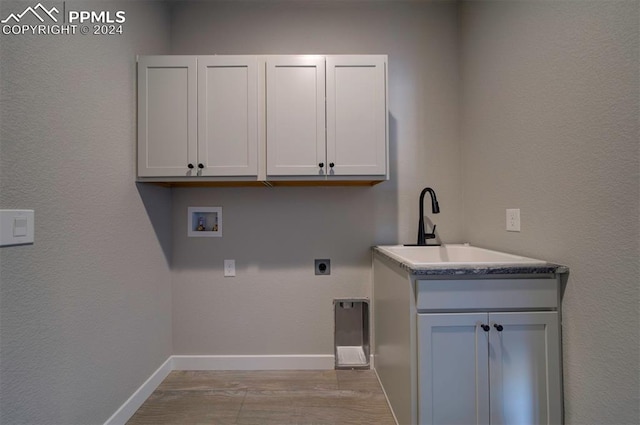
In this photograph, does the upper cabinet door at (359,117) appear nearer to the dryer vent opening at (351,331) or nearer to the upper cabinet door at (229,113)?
the upper cabinet door at (229,113)

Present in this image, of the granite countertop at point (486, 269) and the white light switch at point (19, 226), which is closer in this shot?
the white light switch at point (19, 226)

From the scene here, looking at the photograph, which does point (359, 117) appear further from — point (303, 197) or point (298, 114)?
point (303, 197)

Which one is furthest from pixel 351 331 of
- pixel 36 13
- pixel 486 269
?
pixel 36 13

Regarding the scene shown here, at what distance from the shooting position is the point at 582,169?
1.12 metres

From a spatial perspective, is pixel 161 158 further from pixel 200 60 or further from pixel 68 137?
pixel 200 60

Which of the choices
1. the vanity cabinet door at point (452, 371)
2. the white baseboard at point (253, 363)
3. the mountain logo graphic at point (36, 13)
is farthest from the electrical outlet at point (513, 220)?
the mountain logo graphic at point (36, 13)

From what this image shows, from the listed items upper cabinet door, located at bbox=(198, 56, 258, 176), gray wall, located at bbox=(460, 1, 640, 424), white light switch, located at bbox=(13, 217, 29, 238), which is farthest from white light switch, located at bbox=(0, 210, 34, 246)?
gray wall, located at bbox=(460, 1, 640, 424)

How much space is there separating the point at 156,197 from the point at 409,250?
177cm

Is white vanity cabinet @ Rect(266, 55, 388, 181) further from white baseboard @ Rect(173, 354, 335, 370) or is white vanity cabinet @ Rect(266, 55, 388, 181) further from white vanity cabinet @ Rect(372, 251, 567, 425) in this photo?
white baseboard @ Rect(173, 354, 335, 370)

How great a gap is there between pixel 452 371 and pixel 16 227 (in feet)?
5.81

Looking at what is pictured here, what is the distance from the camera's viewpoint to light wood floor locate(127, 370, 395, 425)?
153cm

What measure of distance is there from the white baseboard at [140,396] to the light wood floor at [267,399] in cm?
3

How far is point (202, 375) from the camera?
6.39ft

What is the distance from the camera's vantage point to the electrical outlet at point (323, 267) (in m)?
2.05
